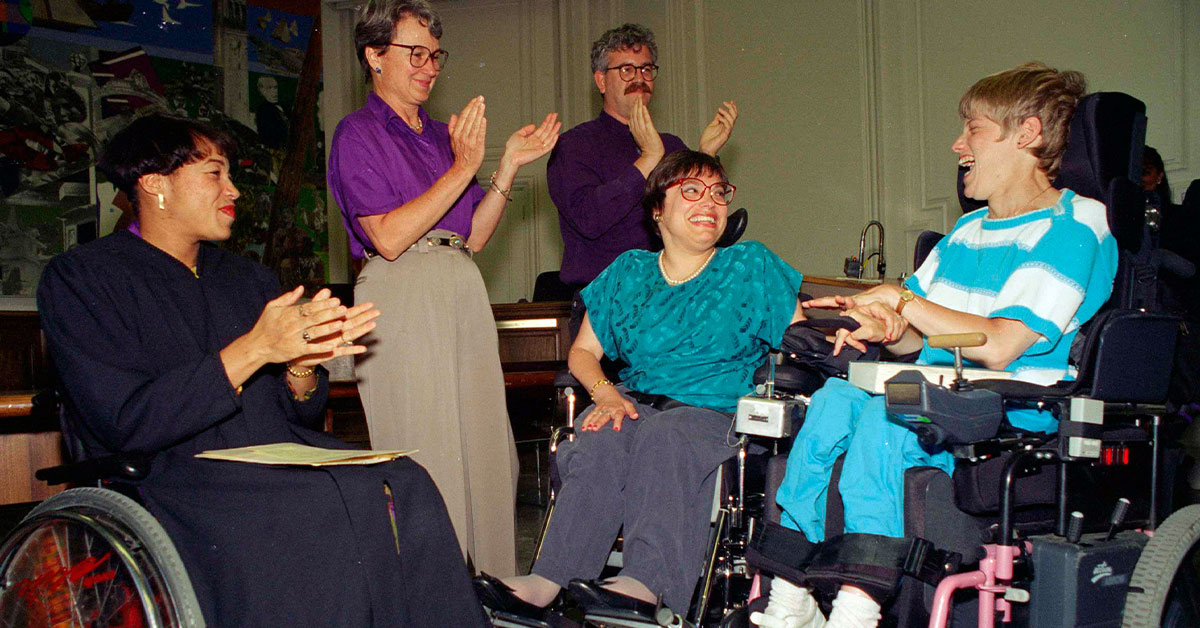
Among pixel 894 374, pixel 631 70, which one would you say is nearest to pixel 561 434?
pixel 894 374

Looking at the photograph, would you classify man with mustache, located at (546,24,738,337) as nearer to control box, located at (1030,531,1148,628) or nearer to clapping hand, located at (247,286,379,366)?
clapping hand, located at (247,286,379,366)

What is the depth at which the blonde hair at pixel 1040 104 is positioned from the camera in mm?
2025

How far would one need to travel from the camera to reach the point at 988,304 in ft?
6.71

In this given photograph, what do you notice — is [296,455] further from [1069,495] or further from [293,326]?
[1069,495]

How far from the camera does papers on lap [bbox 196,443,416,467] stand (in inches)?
67.7

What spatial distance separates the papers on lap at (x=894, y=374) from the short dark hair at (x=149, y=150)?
134 cm

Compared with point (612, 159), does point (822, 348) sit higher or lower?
lower

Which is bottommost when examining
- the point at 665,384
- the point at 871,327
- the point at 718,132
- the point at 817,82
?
the point at 665,384

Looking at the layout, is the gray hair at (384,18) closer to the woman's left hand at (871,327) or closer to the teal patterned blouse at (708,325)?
the teal patterned blouse at (708,325)

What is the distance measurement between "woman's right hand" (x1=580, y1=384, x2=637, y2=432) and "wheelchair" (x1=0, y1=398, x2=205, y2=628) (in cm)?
98

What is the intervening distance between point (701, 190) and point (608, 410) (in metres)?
0.62

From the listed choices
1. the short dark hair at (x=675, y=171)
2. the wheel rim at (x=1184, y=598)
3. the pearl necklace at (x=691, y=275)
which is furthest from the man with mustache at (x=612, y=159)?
the wheel rim at (x=1184, y=598)

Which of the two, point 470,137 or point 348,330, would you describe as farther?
point 470,137

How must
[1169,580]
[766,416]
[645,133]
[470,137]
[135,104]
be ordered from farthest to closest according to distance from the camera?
1. [135,104]
2. [645,133]
3. [470,137]
4. [766,416]
5. [1169,580]
